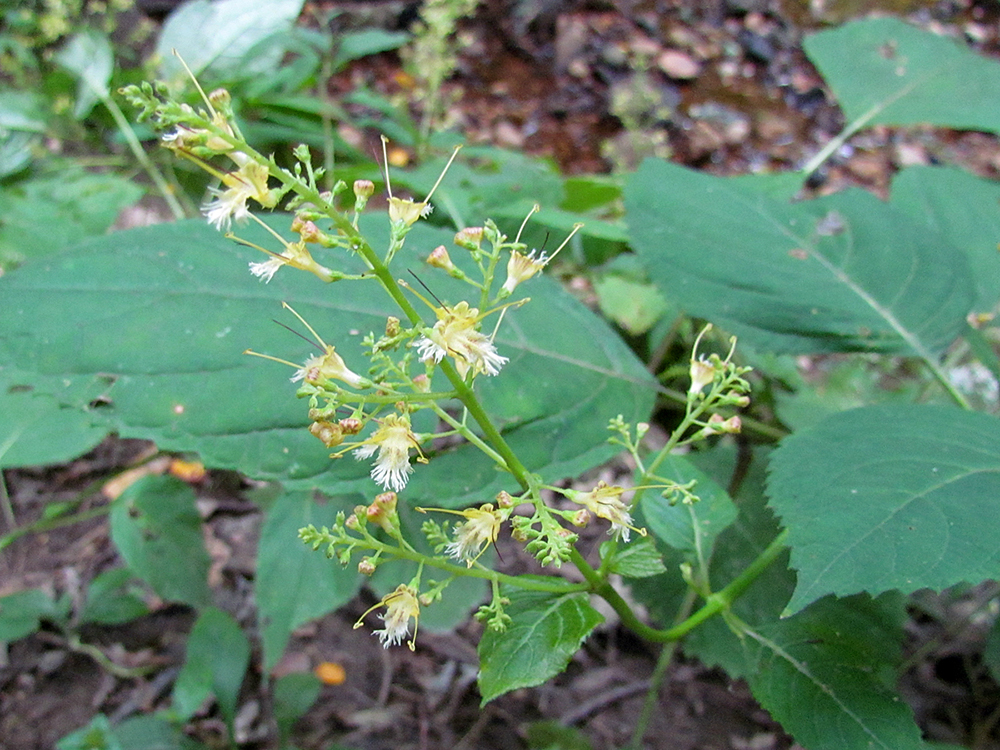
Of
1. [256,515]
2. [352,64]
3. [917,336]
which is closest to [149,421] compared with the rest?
[256,515]

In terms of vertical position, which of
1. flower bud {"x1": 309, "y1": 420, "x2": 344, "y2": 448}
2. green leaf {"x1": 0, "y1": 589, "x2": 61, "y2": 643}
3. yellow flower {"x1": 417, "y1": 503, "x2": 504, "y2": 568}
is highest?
flower bud {"x1": 309, "y1": 420, "x2": 344, "y2": 448}

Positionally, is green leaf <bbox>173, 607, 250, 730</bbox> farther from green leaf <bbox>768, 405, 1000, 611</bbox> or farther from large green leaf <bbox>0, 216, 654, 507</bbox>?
green leaf <bbox>768, 405, 1000, 611</bbox>

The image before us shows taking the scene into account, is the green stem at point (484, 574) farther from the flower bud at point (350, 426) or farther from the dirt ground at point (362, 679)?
the dirt ground at point (362, 679)

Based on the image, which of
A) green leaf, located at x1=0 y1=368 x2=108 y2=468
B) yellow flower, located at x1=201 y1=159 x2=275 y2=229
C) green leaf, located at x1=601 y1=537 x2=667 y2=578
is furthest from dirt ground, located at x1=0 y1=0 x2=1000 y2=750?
yellow flower, located at x1=201 y1=159 x2=275 y2=229

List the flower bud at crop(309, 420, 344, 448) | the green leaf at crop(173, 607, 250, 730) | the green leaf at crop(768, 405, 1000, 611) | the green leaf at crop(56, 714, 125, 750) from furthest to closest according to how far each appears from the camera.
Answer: the green leaf at crop(173, 607, 250, 730) → the green leaf at crop(56, 714, 125, 750) → the green leaf at crop(768, 405, 1000, 611) → the flower bud at crop(309, 420, 344, 448)

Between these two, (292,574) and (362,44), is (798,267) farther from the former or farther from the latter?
A: (362,44)

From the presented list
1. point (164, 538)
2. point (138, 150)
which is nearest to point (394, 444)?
point (164, 538)
